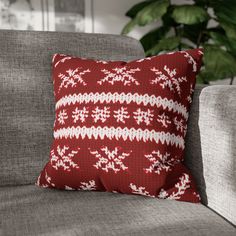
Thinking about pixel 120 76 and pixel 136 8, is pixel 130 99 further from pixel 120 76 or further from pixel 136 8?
pixel 136 8

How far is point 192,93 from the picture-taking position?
1.01m

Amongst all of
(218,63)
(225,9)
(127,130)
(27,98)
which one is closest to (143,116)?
(127,130)

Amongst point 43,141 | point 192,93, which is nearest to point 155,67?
point 192,93

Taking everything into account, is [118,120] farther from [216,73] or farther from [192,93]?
[216,73]

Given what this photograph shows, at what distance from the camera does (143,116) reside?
920mm

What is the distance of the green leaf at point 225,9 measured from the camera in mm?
2031

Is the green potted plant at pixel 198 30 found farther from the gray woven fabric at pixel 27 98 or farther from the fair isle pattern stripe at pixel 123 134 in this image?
the fair isle pattern stripe at pixel 123 134

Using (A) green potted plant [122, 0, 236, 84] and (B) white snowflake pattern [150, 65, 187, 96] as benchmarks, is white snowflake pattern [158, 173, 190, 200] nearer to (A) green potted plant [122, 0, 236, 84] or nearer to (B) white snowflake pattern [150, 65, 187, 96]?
(B) white snowflake pattern [150, 65, 187, 96]

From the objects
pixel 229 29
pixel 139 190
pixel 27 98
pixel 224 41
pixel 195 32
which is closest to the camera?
pixel 139 190

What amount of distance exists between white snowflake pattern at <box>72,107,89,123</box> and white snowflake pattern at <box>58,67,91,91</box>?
0.07 metres

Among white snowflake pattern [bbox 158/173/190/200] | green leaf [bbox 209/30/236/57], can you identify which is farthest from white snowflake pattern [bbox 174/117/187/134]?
green leaf [bbox 209/30/236/57]

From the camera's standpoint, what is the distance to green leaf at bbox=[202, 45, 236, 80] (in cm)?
188

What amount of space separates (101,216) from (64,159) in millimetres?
197

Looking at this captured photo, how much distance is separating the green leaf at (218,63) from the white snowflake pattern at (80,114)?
1.08 m
